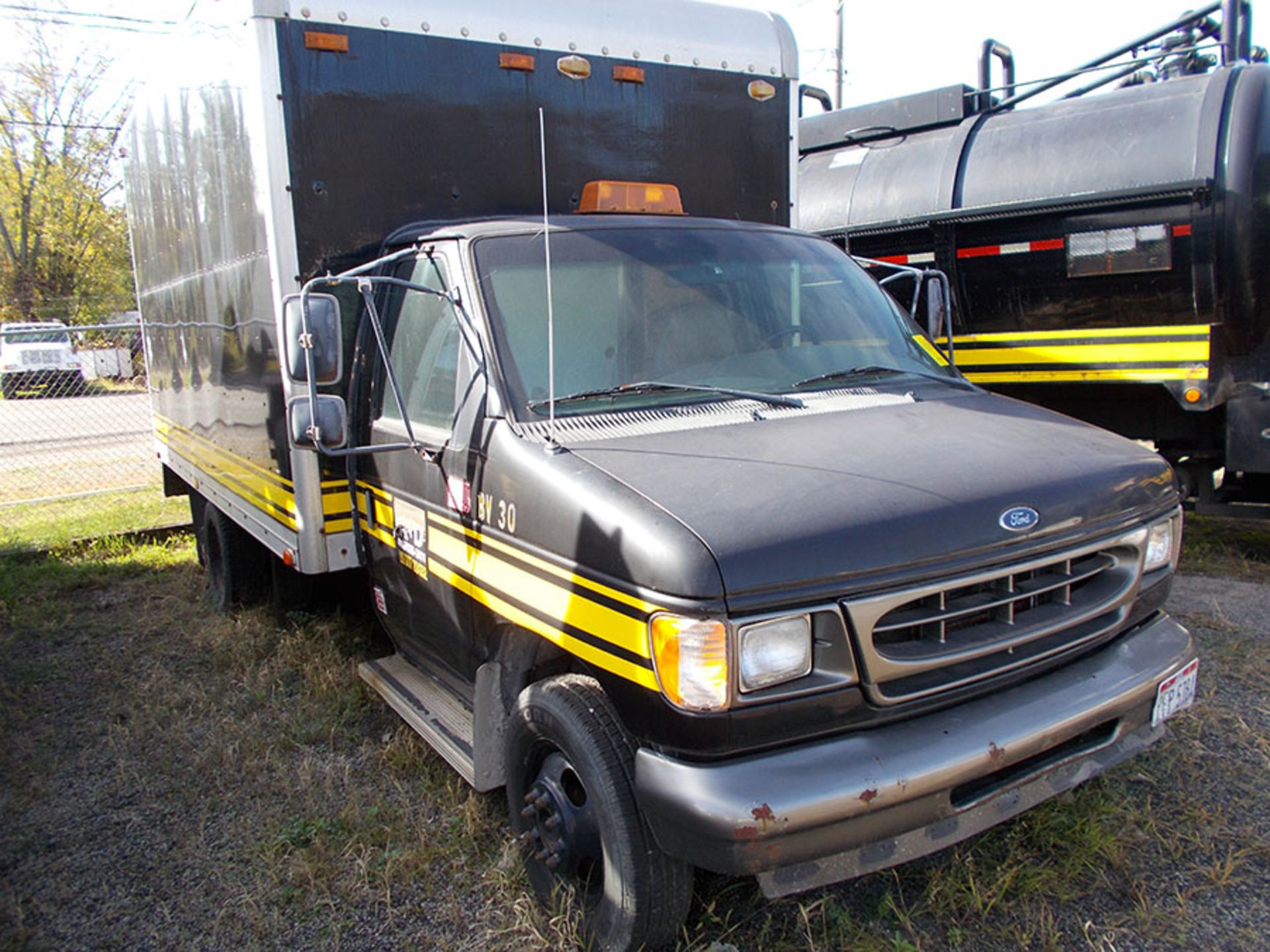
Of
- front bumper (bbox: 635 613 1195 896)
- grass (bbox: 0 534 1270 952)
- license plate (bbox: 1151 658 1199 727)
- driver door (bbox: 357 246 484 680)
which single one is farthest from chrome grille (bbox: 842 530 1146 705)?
driver door (bbox: 357 246 484 680)

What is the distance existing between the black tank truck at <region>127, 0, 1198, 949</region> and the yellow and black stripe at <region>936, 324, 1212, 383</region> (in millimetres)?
2539

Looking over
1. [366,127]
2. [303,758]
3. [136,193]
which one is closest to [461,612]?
[303,758]

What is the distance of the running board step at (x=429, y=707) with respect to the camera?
11.3ft

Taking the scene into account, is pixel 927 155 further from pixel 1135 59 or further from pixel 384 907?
pixel 384 907

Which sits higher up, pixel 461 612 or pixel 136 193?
pixel 136 193

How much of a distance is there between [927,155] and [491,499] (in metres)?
5.71

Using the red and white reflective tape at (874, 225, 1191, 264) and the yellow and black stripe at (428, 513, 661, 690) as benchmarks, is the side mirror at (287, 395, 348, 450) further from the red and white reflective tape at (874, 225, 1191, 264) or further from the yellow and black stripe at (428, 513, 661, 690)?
the red and white reflective tape at (874, 225, 1191, 264)

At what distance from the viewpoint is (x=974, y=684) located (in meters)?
2.67

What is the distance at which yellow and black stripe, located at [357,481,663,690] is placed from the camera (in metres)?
2.49

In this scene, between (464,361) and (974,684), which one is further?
(464,361)

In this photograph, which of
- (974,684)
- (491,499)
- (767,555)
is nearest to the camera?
(767,555)

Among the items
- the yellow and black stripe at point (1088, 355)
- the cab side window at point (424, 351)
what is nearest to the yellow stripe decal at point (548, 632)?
the cab side window at point (424, 351)

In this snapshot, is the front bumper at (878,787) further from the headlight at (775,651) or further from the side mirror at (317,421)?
the side mirror at (317,421)

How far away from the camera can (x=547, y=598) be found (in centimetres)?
283
